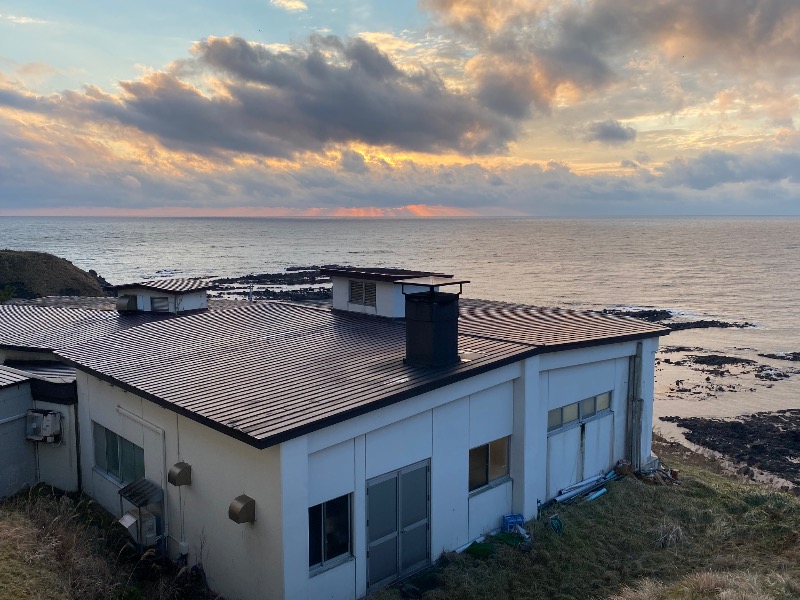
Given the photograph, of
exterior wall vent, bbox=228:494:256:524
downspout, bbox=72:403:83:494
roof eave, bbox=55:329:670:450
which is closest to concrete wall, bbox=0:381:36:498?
downspout, bbox=72:403:83:494

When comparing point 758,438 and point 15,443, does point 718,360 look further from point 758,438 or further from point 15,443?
point 15,443

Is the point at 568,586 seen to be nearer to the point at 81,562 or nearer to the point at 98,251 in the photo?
the point at 81,562

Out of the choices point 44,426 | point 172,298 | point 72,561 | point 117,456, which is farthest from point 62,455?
point 172,298

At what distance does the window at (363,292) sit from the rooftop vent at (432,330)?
18.6ft

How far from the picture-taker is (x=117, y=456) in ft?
45.9

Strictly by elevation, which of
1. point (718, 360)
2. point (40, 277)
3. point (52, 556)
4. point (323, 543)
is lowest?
point (718, 360)

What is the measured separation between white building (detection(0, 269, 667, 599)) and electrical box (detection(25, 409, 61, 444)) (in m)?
0.52

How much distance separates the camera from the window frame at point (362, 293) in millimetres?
19141

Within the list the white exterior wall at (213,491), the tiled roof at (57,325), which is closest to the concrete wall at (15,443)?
the tiled roof at (57,325)

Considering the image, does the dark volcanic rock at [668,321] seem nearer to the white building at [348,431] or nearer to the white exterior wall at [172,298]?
the white building at [348,431]

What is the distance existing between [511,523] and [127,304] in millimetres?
15789

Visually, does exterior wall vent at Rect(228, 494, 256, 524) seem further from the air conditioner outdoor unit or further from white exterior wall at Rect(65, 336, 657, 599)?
the air conditioner outdoor unit

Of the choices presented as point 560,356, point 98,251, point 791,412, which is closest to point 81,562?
point 560,356

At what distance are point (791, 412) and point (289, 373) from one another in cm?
2767
